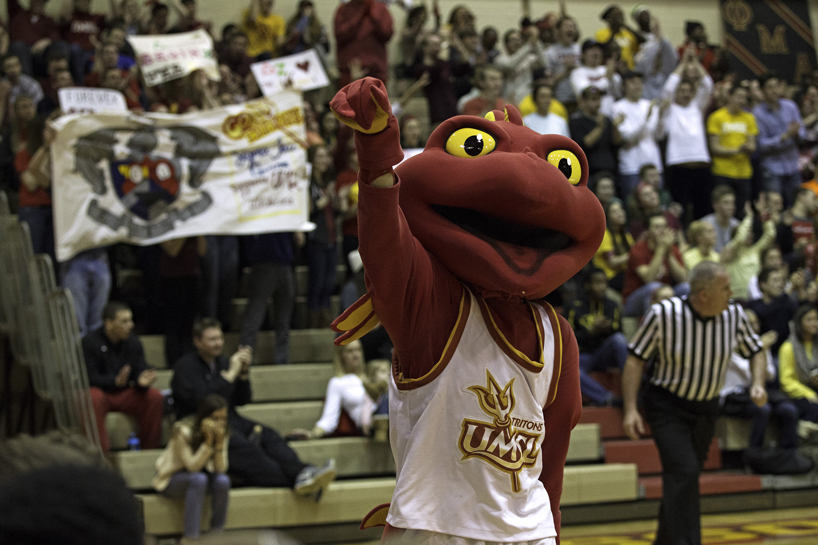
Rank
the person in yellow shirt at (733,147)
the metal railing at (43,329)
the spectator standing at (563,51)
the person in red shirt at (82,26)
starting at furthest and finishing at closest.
→ 1. the spectator standing at (563,51)
2. the person in yellow shirt at (733,147)
3. the person in red shirt at (82,26)
4. the metal railing at (43,329)

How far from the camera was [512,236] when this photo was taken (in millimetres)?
2570

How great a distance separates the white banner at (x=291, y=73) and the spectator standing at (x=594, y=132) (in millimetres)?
2731

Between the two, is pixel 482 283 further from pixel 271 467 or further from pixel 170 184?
pixel 170 184

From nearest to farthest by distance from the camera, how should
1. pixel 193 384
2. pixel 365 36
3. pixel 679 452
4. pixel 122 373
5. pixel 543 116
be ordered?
pixel 679 452 → pixel 193 384 → pixel 122 373 → pixel 365 36 → pixel 543 116

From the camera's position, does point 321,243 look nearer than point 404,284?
No

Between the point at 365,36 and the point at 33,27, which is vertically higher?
the point at 33,27

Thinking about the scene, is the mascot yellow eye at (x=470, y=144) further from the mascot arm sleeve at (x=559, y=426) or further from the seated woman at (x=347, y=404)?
the seated woman at (x=347, y=404)

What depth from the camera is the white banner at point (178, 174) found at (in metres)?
6.71

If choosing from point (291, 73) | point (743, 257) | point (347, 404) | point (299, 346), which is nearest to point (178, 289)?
point (299, 346)

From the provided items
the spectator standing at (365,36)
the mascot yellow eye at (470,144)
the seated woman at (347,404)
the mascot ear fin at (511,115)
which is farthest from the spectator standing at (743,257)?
the mascot yellow eye at (470,144)

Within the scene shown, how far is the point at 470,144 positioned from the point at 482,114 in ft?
20.1

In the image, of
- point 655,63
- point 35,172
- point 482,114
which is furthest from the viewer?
point 655,63

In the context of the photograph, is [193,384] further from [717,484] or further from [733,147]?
[733,147]

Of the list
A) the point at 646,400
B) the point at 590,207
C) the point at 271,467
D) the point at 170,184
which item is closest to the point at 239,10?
the point at 170,184
